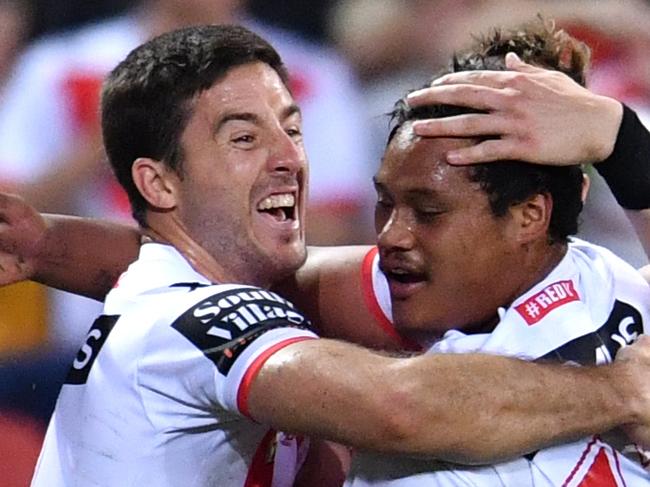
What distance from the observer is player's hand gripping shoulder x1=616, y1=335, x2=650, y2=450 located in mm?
1355

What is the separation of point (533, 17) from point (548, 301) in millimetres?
1104

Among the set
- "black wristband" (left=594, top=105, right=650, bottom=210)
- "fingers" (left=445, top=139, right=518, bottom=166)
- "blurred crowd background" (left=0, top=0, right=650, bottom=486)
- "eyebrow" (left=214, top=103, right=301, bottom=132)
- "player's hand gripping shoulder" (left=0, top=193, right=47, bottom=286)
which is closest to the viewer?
"fingers" (left=445, top=139, right=518, bottom=166)

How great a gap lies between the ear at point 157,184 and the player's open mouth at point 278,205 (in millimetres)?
122

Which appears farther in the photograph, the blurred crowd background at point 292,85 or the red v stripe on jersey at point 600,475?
the blurred crowd background at point 292,85

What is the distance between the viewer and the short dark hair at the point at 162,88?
5.39 feet

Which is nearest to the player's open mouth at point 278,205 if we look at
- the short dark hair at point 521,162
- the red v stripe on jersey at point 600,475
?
the short dark hair at point 521,162

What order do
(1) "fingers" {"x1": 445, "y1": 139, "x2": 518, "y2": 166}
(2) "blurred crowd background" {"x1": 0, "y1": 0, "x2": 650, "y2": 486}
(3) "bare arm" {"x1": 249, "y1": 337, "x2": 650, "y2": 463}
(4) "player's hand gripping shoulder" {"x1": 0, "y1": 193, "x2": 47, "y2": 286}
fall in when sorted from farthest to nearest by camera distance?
(2) "blurred crowd background" {"x1": 0, "y1": 0, "x2": 650, "y2": 486}
(4) "player's hand gripping shoulder" {"x1": 0, "y1": 193, "x2": 47, "y2": 286}
(1) "fingers" {"x1": 445, "y1": 139, "x2": 518, "y2": 166}
(3) "bare arm" {"x1": 249, "y1": 337, "x2": 650, "y2": 463}

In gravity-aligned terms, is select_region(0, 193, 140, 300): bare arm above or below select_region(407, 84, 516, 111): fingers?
below

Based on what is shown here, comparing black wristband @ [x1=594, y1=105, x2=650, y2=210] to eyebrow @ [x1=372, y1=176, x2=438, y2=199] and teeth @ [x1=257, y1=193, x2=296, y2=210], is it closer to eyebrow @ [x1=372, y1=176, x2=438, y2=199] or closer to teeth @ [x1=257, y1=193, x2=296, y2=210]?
eyebrow @ [x1=372, y1=176, x2=438, y2=199]

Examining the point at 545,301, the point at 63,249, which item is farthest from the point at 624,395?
the point at 63,249

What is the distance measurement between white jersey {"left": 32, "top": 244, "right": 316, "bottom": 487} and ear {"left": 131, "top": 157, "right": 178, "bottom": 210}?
0.08 meters

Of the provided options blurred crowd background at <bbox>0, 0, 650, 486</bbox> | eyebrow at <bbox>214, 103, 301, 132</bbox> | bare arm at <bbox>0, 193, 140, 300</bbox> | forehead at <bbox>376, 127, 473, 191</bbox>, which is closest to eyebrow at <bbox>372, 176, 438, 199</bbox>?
forehead at <bbox>376, 127, 473, 191</bbox>

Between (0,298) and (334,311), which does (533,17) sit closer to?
(334,311)

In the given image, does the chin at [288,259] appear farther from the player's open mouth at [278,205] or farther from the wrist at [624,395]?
the wrist at [624,395]
